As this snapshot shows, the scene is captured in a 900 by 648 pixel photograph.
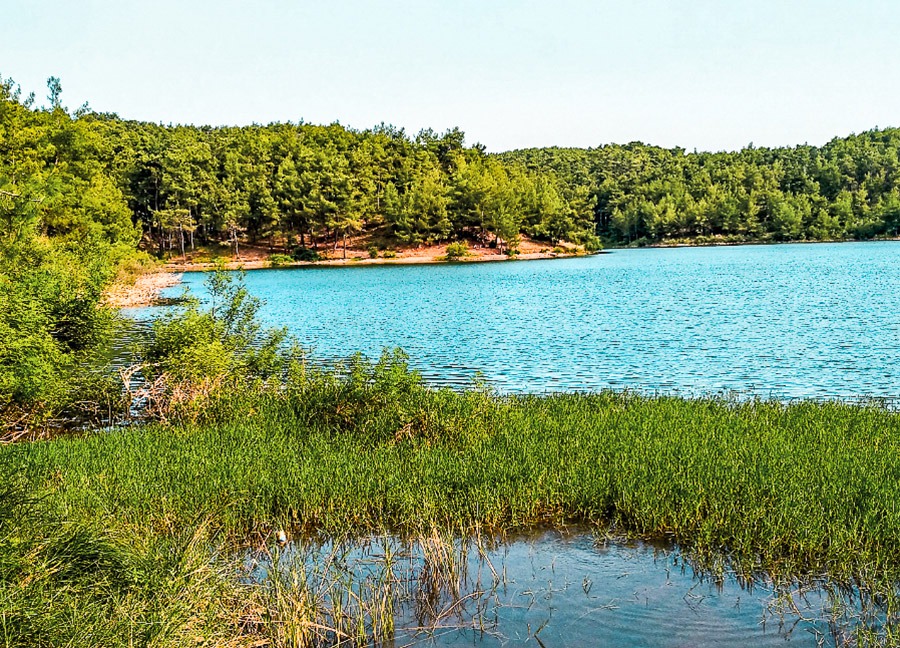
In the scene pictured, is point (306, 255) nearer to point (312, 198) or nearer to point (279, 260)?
Answer: point (279, 260)

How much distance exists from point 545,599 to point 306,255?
84.9 m

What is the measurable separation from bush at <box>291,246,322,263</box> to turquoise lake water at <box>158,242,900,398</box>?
3164cm

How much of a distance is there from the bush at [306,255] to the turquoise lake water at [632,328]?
31641 mm

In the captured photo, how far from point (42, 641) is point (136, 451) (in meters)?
6.55

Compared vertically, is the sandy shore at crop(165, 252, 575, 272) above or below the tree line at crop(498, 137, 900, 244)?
below

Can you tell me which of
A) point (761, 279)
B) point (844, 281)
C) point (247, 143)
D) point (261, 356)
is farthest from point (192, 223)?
point (261, 356)

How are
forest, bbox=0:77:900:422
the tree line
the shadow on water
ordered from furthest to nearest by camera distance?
the tree line → forest, bbox=0:77:900:422 → the shadow on water

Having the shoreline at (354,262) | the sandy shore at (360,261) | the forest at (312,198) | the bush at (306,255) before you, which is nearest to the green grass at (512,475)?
the forest at (312,198)

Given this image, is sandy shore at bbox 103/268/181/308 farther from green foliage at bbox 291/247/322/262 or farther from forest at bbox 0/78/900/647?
green foliage at bbox 291/247/322/262

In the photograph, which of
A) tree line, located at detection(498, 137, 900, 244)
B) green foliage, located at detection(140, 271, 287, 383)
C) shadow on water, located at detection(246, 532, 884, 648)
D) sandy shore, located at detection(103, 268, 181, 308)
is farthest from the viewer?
tree line, located at detection(498, 137, 900, 244)

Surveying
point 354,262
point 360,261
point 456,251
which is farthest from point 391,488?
point 456,251

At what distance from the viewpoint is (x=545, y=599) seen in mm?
7285

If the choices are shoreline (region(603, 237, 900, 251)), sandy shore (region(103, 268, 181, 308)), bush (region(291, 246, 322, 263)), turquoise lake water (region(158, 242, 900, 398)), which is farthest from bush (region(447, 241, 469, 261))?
shoreline (region(603, 237, 900, 251))

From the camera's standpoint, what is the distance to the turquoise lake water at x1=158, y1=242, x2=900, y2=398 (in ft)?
62.7
